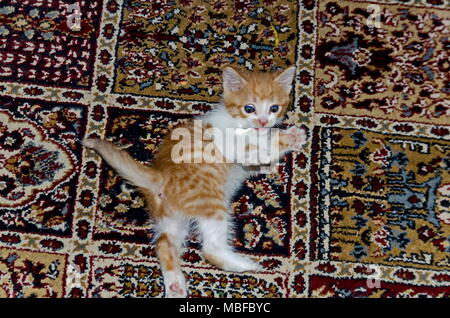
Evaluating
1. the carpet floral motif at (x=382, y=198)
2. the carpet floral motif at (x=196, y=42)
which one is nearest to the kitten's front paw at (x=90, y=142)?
the carpet floral motif at (x=196, y=42)

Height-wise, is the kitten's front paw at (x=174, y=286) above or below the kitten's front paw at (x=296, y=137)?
below

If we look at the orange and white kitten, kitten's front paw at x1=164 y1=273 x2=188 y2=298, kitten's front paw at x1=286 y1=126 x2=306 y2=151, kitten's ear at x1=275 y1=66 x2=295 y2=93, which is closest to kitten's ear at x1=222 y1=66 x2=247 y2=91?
the orange and white kitten

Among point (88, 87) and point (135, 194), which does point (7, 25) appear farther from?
point (135, 194)

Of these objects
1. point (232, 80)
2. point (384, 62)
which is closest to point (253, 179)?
point (232, 80)

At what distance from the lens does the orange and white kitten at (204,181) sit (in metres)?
1.56

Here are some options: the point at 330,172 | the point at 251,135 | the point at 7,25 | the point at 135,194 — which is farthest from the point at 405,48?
the point at 7,25

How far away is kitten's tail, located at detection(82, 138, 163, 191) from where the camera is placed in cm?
154

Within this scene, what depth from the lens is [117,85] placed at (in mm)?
1914

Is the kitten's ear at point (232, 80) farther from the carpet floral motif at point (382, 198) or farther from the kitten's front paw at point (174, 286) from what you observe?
the kitten's front paw at point (174, 286)

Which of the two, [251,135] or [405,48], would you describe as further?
[405,48]

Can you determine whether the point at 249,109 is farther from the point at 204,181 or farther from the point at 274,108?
the point at 204,181

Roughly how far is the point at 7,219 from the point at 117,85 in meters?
0.60

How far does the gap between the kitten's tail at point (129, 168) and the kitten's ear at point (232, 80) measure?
1.24 ft
